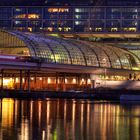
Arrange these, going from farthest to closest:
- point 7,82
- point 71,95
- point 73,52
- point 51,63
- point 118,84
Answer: point 73,52, point 118,84, point 7,82, point 51,63, point 71,95

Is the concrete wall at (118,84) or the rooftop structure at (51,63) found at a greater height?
the rooftop structure at (51,63)

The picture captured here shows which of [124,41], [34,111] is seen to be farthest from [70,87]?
[34,111]

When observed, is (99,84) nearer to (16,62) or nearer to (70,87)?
(70,87)

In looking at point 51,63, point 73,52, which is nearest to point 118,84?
point 73,52

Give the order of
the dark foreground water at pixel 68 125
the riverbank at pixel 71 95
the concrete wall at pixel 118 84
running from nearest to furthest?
the dark foreground water at pixel 68 125, the riverbank at pixel 71 95, the concrete wall at pixel 118 84

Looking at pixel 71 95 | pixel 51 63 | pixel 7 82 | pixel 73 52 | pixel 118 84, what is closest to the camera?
pixel 71 95

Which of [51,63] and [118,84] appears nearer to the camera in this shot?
[51,63]

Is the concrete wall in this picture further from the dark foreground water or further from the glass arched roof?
the dark foreground water

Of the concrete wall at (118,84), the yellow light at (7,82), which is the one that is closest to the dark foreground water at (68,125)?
the yellow light at (7,82)

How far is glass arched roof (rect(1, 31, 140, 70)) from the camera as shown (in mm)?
143125

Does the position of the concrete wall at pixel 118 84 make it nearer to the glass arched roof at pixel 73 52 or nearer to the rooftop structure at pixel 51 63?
the rooftop structure at pixel 51 63

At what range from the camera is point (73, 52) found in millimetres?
154000

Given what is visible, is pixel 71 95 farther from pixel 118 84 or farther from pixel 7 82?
pixel 118 84

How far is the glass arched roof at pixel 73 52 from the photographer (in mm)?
143125
